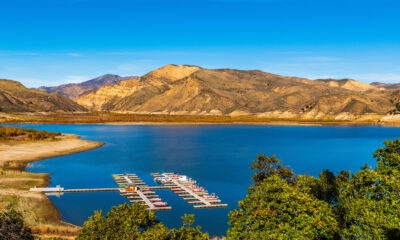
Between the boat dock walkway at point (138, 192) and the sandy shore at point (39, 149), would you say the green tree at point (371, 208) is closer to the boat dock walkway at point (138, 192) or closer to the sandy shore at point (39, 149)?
the boat dock walkway at point (138, 192)

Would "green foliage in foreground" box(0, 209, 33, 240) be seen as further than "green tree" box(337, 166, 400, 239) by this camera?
Yes

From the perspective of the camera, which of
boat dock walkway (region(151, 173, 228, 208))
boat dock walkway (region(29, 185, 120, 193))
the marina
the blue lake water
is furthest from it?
boat dock walkway (region(29, 185, 120, 193))

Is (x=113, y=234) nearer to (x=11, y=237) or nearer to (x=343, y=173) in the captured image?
(x=11, y=237)

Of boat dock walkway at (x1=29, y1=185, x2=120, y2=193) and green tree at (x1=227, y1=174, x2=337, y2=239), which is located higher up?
green tree at (x1=227, y1=174, x2=337, y2=239)

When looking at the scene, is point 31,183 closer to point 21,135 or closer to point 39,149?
point 39,149

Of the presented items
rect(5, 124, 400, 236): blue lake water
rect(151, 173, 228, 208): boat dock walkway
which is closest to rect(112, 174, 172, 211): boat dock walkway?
rect(5, 124, 400, 236): blue lake water

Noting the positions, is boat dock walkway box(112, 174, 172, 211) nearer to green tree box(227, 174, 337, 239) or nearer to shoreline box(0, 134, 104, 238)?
shoreline box(0, 134, 104, 238)

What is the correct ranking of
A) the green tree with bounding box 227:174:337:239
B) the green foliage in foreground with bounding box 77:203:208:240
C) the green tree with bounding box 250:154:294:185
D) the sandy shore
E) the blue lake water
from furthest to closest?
the sandy shore, the blue lake water, the green tree with bounding box 250:154:294:185, the green foliage in foreground with bounding box 77:203:208:240, the green tree with bounding box 227:174:337:239
